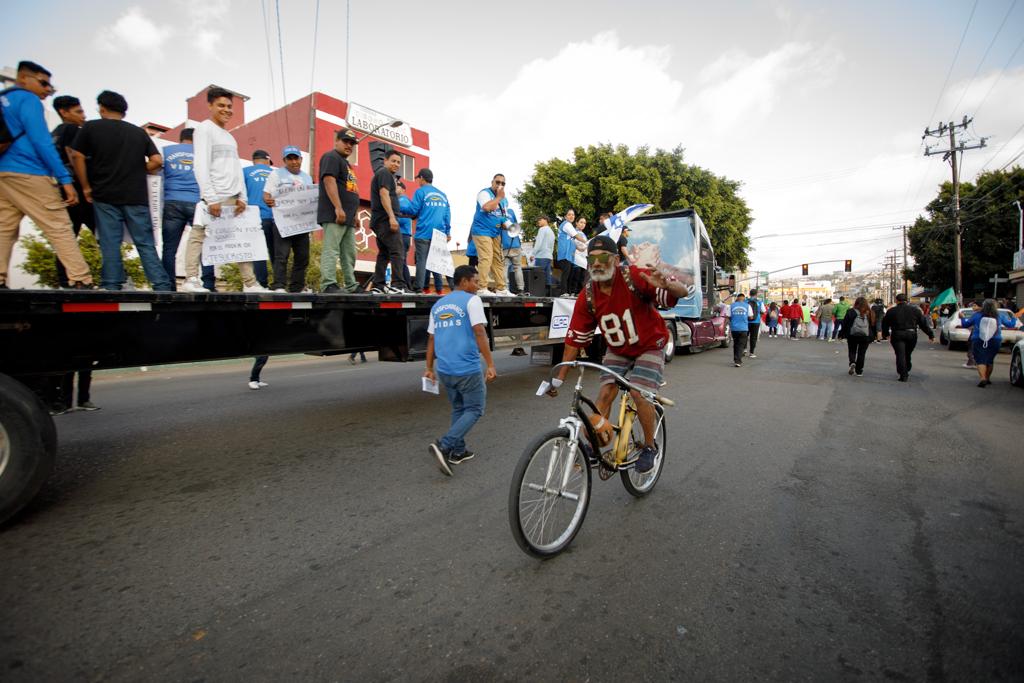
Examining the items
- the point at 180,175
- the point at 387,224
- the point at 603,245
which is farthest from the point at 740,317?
the point at 180,175

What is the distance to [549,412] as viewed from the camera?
6.22 metres

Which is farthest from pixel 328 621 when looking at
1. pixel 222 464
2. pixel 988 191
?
pixel 988 191

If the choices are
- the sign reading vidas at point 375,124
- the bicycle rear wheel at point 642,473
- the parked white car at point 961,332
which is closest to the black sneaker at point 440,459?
the bicycle rear wheel at point 642,473

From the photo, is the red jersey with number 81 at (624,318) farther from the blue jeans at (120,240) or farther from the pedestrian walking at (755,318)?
the pedestrian walking at (755,318)

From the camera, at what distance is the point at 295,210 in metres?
6.09

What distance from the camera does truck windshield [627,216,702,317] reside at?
12.1 meters

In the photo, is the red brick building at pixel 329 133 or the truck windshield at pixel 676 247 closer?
the truck windshield at pixel 676 247

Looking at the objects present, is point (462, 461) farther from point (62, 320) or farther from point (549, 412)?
point (62, 320)

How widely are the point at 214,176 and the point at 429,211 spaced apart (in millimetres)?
2975

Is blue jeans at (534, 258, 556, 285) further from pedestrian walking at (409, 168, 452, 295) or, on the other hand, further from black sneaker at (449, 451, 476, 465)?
black sneaker at (449, 451, 476, 465)

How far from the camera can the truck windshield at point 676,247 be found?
1212 cm

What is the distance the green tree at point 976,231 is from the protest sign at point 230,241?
40.2 m

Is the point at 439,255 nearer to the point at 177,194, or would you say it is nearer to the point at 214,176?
the point at 214,176

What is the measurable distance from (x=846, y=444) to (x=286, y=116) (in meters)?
27.9
